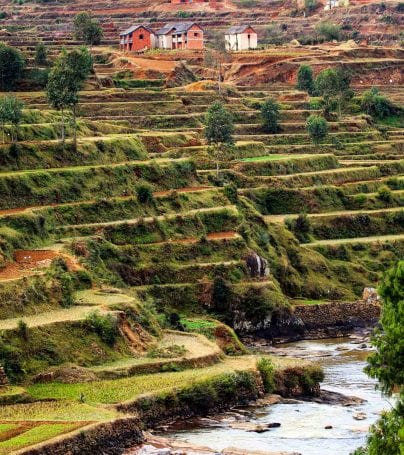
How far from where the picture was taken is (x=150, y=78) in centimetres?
11419

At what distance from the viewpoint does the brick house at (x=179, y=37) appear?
436 feet

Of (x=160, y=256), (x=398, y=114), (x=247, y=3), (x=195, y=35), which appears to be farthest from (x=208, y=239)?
(x=247, y=3)

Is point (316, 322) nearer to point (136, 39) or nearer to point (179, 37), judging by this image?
point (136, 39)

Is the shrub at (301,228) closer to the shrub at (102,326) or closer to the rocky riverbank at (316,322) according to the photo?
the rocky riverbank at (316,322)

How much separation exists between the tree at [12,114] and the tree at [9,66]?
18012 mm

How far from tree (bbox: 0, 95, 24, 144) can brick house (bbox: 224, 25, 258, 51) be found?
60.0 metres

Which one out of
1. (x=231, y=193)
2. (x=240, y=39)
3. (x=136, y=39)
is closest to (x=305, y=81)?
(x=136, y=39)

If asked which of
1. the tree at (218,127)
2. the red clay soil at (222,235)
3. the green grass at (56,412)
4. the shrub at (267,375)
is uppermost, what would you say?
the tree at (218,127)

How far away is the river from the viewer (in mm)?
52812

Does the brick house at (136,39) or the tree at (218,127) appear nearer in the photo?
the tree at (218,127)

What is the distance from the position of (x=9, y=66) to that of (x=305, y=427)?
50.5 metres

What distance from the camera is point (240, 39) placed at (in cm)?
13950

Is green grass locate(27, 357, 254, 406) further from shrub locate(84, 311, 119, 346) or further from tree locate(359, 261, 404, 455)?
tree locate(359, 261, 404, 455)

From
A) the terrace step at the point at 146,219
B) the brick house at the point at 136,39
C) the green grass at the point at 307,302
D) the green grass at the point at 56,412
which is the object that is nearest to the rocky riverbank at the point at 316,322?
the green grass at the point at 307,302
